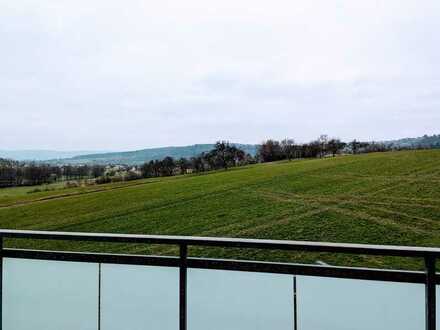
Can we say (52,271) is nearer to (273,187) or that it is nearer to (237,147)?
(273,187)

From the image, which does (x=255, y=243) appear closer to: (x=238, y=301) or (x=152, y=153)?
(x=238, y=301)

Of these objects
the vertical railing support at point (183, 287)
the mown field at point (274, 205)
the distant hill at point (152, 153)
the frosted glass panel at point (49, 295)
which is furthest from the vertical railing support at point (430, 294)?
the distant hill at point (152, 153)

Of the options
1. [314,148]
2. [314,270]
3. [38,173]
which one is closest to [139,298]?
[314,270]

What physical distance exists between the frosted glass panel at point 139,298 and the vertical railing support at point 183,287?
0.02 m

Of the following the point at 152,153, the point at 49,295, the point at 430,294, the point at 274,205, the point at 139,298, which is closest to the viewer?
the point at 430,294

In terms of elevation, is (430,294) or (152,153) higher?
(152,153)

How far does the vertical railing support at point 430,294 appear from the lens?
4.09 feet

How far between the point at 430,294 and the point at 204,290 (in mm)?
772

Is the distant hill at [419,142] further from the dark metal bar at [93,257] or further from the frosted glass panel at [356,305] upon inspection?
the dark metal bar at [93,257]

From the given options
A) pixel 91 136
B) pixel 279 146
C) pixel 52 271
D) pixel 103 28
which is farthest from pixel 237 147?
pixel 52 271

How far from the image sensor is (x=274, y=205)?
61.9ft

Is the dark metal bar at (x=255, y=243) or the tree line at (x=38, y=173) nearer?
the dark metal bar at (x=255, y=243)

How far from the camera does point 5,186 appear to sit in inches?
937

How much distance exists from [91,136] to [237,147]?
13.8 m
